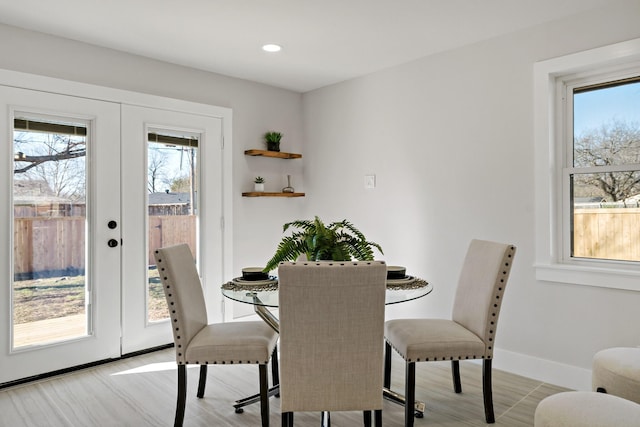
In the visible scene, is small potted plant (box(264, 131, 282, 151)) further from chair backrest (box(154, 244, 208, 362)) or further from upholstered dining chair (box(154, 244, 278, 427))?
upholstered dining chair (box(154, 244, 278, 427))

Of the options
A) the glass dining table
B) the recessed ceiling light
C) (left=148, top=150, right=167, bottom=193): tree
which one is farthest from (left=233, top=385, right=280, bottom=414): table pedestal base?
the recessed ceiling light

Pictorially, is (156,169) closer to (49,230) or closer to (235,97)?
(49,230)

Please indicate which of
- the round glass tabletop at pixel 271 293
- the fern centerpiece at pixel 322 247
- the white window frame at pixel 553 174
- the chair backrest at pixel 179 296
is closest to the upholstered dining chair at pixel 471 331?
the round glass tabletop at pixel 271 293

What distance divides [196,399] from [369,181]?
7.45 feet

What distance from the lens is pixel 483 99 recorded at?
3.28 metres

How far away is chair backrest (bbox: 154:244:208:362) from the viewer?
7.55 ft

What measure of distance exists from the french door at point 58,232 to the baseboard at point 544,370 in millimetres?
2843

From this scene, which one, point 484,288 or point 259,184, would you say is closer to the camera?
point 484,288

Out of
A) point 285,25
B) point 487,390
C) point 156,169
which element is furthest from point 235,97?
point 487,390

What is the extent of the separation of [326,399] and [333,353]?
20 cm

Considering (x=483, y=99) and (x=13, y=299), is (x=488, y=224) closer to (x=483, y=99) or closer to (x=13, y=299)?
(x=483, y=99)

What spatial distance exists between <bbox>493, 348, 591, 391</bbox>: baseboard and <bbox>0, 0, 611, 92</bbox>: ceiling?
87.6 inches

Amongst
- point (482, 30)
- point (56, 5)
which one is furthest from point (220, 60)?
point (482, 30)

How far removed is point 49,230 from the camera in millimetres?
3117
